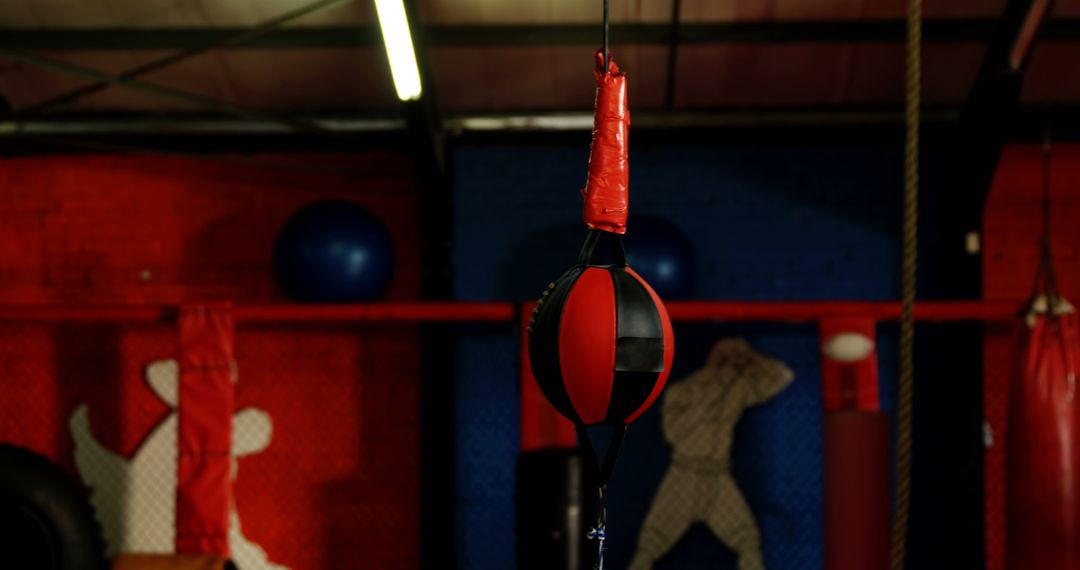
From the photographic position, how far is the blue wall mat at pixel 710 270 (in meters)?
4.97

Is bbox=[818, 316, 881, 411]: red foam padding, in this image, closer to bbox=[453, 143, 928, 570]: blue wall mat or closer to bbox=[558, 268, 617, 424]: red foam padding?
bbox=[453, 143, 928, 570]: blue wall mat

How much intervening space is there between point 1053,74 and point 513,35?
2.42 meters

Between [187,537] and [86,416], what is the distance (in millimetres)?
1353

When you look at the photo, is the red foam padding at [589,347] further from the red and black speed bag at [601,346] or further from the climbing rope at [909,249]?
the climbing rope at [909,249]

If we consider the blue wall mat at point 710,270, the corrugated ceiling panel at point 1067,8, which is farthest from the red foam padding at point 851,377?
the corrugated ceiling panel at point 1067,8

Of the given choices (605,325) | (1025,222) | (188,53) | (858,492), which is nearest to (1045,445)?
(858,492)

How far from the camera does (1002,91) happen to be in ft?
14.2

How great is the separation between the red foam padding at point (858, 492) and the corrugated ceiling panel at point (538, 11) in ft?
6.08

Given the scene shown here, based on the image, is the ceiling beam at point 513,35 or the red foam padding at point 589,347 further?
the ceiling beam at point 513,35

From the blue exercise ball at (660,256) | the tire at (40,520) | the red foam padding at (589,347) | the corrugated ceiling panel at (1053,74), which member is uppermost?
the corrugated ceiling panel at (1053,74)

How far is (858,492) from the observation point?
3.93 meters

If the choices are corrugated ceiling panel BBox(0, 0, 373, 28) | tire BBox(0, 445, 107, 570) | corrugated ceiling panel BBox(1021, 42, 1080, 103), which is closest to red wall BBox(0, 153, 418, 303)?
corrugated ceiling panel BBox(0, 0, 373, 28)

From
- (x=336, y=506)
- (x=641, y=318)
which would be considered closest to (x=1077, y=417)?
(x=641, y=318)

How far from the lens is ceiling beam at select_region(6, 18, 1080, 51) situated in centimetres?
456
